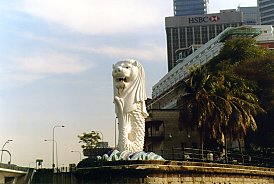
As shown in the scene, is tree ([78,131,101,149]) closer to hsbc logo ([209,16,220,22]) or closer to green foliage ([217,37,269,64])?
green foliage ([217,37,269,64])

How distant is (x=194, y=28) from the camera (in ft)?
622

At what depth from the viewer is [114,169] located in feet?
95.6

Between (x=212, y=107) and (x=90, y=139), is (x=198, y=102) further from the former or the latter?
(x=90, y=139)

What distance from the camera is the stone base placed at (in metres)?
28.7

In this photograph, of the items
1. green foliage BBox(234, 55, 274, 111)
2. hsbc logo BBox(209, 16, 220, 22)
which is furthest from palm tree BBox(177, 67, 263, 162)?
hsbc logo BBox(209, 16, 220, 22)

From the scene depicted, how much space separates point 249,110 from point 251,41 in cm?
2361

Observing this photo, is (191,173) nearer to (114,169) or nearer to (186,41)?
(114,169)

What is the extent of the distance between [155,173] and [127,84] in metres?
7.24

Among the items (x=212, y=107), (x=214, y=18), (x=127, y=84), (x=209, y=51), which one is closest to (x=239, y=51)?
(x=212, y=107)

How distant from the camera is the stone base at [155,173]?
28.7m

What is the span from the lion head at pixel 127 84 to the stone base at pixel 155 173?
17.0 ft

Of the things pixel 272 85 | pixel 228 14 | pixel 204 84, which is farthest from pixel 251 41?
pixel 228 14

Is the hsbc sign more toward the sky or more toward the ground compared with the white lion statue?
more toward the sky

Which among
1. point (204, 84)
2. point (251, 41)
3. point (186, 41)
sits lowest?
point (204, 84)
